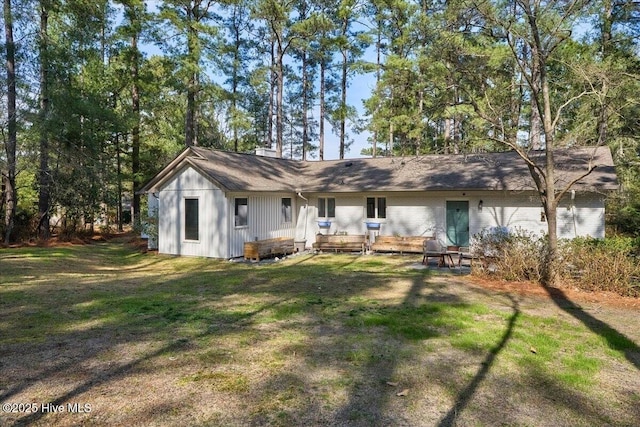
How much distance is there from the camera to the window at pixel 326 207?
18891 millimetres

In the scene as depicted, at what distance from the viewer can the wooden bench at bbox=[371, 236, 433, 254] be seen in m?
16.6

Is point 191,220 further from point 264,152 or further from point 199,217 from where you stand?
point 264,152

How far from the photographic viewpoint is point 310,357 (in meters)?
5.19

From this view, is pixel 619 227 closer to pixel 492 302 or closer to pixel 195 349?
pixel 492 302

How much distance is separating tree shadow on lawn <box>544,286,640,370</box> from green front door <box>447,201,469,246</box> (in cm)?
737

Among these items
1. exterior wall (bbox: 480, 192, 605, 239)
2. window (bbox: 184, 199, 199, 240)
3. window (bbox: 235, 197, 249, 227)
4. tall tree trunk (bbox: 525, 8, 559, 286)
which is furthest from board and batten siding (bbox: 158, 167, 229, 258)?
tall tree trunk (bbox: 525, 8, 559, 286)

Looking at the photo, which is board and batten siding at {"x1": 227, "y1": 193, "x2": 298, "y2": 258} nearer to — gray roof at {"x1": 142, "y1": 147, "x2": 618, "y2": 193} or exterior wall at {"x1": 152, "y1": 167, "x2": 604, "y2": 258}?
exterior wall at {"x1": 152, "y1": 167, "x2": 604, "y2": 258}

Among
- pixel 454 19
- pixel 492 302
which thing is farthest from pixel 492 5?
pixel 492 302

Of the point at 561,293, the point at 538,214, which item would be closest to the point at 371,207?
the point at 538,214

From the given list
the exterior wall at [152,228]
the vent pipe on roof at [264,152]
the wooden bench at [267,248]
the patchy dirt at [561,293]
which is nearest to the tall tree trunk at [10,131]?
the exterior wall at [152,228]

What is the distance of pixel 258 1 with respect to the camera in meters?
25.7

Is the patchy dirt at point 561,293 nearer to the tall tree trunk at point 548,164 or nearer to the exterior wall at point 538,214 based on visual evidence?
the tall tree trunk at point 548,164

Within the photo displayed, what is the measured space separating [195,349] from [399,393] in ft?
8.86

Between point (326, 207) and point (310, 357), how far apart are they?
550 inches
